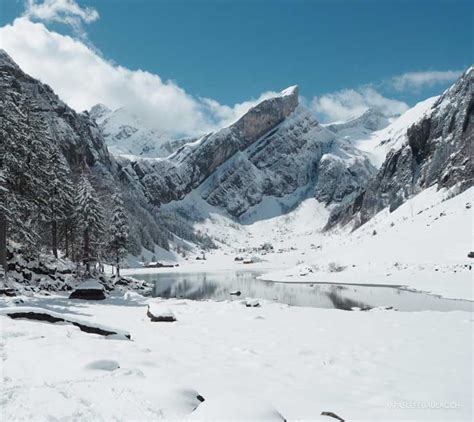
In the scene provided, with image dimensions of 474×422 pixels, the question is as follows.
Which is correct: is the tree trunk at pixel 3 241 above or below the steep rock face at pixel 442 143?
below

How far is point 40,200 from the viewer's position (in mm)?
29516

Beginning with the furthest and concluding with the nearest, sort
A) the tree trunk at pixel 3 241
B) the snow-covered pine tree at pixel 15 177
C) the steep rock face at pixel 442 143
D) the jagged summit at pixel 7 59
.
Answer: the jagged summit at pixel 7 59, the steep rock face at pixel 442 143, the snow-covered pine tree at pixel 15 177, the tree trunk at pixel 3 241

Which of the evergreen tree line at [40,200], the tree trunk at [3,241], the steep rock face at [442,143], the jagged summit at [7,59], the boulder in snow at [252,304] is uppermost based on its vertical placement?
the jagged summit at [7,59]

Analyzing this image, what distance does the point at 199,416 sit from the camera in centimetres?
557

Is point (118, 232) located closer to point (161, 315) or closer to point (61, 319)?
point (161, 315)

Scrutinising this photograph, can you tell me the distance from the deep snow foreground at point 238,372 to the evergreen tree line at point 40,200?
1304cm

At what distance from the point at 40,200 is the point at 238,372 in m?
24.5

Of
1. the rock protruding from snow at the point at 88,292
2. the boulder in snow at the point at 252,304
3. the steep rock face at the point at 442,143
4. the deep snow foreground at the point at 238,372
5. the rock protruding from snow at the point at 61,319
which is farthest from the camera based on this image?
the steep rock face at the point at 442,143

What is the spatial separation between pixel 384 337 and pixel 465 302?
72.1 feet

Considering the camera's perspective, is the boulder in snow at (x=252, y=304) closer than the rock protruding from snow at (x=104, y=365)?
No

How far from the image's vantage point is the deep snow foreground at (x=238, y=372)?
231 inches

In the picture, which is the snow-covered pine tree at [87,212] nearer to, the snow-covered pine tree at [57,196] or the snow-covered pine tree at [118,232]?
the snow-covered pine tree at [57,196]

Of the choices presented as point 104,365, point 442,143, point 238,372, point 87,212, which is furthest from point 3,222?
point 442,143

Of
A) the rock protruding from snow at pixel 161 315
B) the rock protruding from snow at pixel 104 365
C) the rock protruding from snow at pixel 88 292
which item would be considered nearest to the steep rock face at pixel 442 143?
the rock protruding from snow at pixel 88 292
